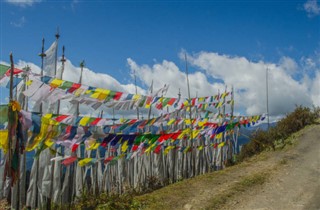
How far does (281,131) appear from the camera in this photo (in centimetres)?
2014

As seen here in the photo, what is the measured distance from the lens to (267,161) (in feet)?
50.7

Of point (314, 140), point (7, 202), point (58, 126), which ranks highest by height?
point (58, 126)

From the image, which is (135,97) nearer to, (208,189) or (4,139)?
(208,189)

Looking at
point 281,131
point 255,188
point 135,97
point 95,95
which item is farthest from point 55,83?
point 281,131

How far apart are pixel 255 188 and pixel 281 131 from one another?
30.7ft

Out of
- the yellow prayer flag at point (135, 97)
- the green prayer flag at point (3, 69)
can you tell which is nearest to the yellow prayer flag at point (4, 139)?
the green prayer flag at point (3, 69)

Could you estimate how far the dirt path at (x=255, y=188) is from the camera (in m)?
10.3

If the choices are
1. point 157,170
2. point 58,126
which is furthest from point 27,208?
point 157,170

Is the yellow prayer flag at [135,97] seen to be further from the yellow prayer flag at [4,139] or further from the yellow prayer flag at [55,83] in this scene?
the yellow prayer flag at [4,139]

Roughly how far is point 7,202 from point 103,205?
391 cm

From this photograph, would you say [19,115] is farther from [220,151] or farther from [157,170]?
[220,151]

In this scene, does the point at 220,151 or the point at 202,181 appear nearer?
the point at 202,181

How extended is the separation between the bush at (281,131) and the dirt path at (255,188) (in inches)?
127

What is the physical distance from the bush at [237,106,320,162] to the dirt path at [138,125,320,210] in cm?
322
